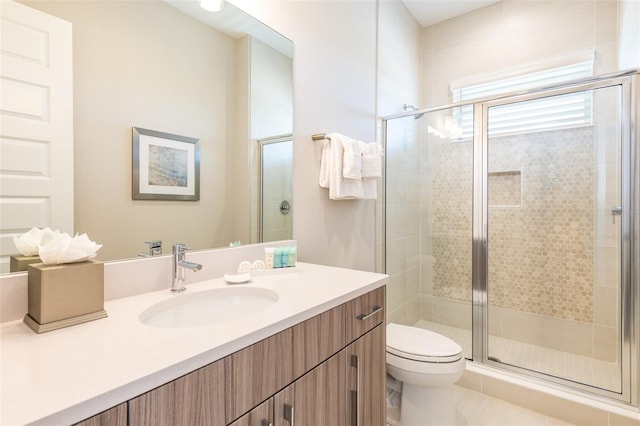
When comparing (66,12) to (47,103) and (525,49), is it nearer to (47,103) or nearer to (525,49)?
(47,103)

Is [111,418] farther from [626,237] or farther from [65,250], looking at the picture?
[626,237]

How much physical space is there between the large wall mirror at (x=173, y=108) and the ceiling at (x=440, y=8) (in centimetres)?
181

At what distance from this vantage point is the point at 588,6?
2252mm

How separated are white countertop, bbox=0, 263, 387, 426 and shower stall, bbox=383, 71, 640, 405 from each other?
1.76 metres

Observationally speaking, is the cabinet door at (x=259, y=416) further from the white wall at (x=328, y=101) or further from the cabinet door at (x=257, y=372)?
the white wall at (x=328, y=101)

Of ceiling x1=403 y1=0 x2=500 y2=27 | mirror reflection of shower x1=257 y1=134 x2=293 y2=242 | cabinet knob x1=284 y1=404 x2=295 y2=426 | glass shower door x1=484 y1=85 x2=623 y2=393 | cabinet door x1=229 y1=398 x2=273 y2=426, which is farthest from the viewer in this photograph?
ceiling x1=403 y1=0 x2=500 y2=27

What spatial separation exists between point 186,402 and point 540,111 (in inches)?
104

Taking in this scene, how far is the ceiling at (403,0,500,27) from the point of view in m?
2.62

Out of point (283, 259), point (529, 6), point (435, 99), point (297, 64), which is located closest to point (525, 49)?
point (529, 6)

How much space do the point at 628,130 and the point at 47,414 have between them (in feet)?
8.07

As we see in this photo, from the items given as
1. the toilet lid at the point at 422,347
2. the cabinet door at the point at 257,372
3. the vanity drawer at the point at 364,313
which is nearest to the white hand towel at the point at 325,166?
the vanity drawer at the point at 364,313

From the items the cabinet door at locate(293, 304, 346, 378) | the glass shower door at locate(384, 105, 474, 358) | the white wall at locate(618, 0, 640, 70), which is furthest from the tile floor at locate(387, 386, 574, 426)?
the white wall at locate(618, 0, 640, 70)

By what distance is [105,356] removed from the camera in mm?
557

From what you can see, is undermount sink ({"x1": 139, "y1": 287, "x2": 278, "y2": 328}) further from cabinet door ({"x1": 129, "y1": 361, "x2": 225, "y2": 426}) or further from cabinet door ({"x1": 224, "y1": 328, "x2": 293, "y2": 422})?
cabinet door ({"x1": 129, "y1": 361, "x2": 225, "y2": 426})
